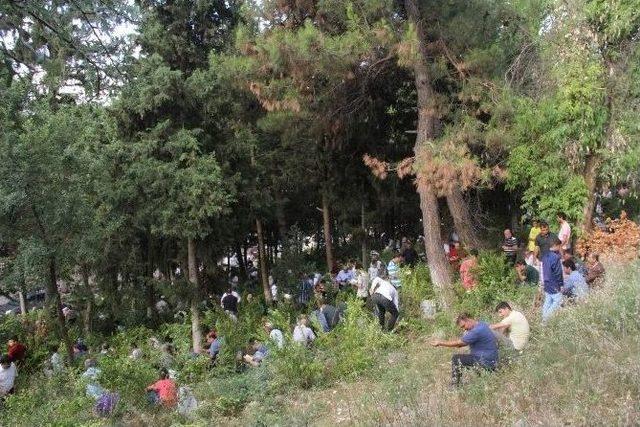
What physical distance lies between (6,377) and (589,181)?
42.1ft

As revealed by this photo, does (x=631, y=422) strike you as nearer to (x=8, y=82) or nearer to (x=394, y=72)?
(x=8, y=82)

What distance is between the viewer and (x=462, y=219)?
1415cm

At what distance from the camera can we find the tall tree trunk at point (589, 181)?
13711 mm

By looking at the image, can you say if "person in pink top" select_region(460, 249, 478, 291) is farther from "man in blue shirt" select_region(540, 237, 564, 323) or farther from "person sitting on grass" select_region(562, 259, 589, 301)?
"man in blue shirt" select_region(540, 237, 564, 323)

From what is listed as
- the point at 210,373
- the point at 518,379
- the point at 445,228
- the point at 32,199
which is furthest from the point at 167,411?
the point at 445,228

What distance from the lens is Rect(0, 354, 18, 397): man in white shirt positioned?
1067 centimetres

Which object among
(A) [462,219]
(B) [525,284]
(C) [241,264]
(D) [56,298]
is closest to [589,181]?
(A) [462,219]

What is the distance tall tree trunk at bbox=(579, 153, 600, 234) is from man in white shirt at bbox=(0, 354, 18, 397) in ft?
40.0

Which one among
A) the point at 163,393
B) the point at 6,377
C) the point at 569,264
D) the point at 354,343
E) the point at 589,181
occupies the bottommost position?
the point at 163,393

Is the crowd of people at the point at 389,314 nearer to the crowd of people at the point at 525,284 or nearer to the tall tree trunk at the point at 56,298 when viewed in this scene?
the crowd of people at the point at 525,284

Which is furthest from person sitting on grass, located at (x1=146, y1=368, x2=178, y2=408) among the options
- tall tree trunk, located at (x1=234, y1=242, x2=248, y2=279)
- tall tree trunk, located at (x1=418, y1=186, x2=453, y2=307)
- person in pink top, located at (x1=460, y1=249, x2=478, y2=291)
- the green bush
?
tall tree trunk, located at (x1=234, y1=242, x2=248, y2=279)

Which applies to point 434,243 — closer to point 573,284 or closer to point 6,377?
point 573,284

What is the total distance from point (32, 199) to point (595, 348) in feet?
34.6

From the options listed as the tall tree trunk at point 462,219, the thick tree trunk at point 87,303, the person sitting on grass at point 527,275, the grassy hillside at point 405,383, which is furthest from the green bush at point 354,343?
the thick tree trunk at point 87,303
